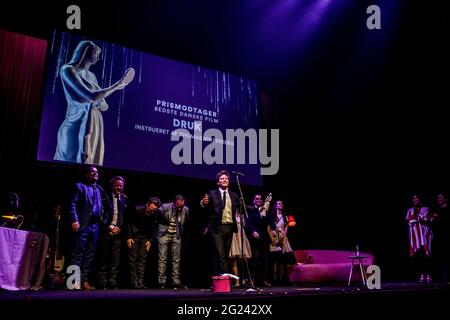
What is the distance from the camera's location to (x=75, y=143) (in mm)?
6160

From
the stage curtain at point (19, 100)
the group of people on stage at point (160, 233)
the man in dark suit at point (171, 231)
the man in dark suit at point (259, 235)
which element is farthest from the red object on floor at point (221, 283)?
the stage curtain at point (19, 100)

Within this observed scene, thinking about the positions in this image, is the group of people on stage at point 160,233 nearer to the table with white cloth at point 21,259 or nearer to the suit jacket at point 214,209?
the suit jacket at point 214,209

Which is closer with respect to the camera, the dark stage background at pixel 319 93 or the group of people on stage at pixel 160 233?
the group of people on stage at pixel 160 233

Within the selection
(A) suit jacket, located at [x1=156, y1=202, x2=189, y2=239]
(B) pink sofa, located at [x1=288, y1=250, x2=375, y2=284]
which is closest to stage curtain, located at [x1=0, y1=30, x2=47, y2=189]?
(A) suit jacket, located at [x1=156, y1=202, x2=189, y2=239]

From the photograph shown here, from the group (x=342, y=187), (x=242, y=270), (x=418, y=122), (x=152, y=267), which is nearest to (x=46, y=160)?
(x=152, y=267)

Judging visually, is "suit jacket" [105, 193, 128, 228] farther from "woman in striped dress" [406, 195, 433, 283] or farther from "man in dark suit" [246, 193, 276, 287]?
"woman in striped dress" [406, 195, 433, 283]

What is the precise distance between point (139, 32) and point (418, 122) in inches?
262

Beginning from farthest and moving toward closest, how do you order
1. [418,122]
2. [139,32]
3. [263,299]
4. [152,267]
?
[418,122]
[139,32]
[152,267]
[263,299]

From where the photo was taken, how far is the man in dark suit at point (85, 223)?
5227 millimetres

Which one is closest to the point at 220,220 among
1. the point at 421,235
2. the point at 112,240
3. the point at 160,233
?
the point at 160,233

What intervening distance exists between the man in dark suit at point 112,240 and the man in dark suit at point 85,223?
23 centimetres

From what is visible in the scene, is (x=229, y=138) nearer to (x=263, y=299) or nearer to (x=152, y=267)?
(x=152, y=267)

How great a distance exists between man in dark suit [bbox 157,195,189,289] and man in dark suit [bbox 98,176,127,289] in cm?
68
